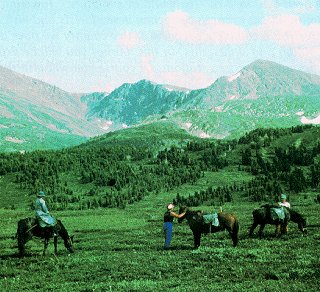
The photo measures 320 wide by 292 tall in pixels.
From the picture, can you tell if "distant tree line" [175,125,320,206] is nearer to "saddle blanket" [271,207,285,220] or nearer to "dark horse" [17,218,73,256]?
"saddle blanket" [271,207,285,220]

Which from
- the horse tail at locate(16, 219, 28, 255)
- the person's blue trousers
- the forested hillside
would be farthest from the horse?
the forested hillside

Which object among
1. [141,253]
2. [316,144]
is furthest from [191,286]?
[316,144]

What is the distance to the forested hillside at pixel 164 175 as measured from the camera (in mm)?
122500

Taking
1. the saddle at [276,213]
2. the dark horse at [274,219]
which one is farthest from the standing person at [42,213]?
the saddle at [276,213]

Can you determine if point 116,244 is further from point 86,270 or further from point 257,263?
point 257,263

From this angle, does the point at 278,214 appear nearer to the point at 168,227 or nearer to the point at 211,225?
the point at 211,225

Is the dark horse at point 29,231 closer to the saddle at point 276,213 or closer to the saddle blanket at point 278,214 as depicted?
the saddle at point 276,213

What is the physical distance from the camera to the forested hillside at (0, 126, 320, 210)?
122500 mm

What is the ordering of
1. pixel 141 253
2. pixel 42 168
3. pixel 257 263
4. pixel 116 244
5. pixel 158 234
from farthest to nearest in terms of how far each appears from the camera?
pixel 42 168
pixel 158 234
pixel 116 244
pixel 141 253
pixel 257 263

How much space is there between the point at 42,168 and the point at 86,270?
152 m

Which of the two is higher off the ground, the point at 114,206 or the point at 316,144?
the point at 316,144

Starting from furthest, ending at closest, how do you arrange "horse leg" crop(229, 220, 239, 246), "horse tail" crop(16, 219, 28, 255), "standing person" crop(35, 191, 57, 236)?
"standing person" crop(35, 191, 57, 236), "horse tail" crop(16, 219, 28, 255), "horse leg" crop(229, 220, 239, 246)

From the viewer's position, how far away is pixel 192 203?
369 ft

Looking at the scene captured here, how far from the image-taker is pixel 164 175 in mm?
167750
